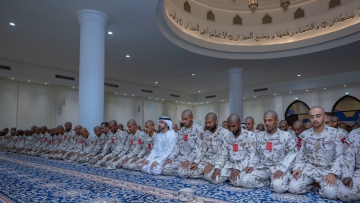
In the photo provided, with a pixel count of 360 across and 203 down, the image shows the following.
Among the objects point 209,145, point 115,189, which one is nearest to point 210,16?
point 209,145

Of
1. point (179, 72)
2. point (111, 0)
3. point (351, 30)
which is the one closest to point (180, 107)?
point (179, 72)

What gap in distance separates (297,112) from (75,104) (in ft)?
42.7

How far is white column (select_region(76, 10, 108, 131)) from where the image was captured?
7.36 m

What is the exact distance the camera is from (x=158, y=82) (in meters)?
17.5

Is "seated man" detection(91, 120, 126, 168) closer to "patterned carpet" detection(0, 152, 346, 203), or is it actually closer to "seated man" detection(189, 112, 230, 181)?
"patterned carpet" detection(0, 152, 346, 203)

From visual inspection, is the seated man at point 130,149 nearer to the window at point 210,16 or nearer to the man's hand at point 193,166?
the man's hand at point 193,166

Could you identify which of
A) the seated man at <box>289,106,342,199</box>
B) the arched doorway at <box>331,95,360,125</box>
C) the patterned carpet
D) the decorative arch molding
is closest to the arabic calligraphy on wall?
the decorative arch molding

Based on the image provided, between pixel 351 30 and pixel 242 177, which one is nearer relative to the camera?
pixel 242 177

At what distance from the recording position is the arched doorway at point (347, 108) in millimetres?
15516

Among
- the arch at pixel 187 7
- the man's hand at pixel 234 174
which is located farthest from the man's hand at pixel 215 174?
the arch at pixel 187 7

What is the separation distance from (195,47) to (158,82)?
6.73 metres

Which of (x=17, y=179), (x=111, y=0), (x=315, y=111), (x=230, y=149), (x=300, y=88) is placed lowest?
(x=17, y=179)

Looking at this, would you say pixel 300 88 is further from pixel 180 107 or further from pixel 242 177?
pixel 242 177

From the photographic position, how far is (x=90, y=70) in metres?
7.46
